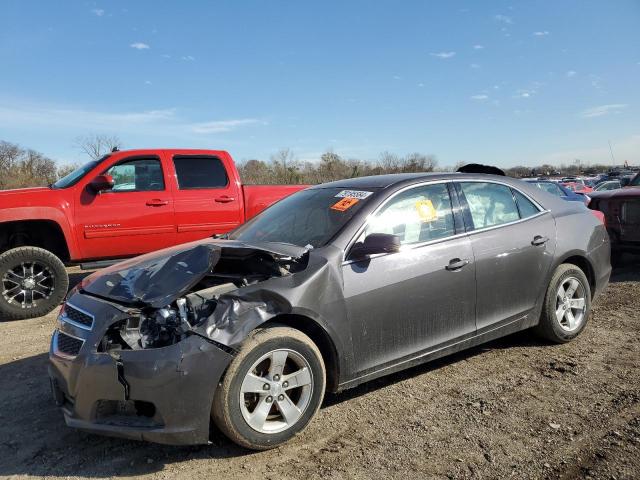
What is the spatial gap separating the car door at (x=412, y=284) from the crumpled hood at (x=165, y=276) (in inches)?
21.8

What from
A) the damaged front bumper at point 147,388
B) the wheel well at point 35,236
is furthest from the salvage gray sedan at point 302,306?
the wheel well at point 35,236

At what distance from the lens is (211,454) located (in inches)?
117

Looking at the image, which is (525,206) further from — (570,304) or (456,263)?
(456,263)

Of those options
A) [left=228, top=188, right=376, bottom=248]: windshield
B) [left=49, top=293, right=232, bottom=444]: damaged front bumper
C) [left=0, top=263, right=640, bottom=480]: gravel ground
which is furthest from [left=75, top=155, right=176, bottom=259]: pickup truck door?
[left=49, top=293, right=232, bottom=444]: damaged front bumper

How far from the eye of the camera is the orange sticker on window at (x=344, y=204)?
3.72m

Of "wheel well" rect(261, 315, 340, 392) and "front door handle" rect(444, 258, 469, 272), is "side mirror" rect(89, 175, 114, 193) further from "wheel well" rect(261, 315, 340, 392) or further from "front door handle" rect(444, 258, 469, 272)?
"front door handle" rect(444, 258, 469, 272)

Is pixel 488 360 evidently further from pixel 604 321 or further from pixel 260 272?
pixel 260 272

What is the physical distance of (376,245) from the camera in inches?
130

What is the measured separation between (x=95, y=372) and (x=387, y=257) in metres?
1.96

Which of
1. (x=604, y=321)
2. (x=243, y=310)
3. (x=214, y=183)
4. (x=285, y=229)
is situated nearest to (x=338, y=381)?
(x=243, y=310)

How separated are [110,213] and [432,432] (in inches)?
203

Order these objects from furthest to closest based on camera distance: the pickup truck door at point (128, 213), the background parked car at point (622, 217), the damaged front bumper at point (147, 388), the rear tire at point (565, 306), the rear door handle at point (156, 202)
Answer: the background parked car at point (622, 217) → the rear door handle at point (156, 202) → the pickup truck door at point (128, 213) → the rear tire at point (565, 306) → the damaged front bumper at point (147, 388)

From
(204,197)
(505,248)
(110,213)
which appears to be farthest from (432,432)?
(110,213)

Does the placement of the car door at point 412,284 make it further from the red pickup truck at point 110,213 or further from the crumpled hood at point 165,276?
the red pickup truck at point 110,213
